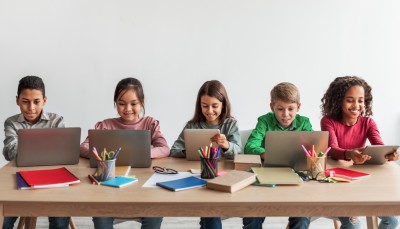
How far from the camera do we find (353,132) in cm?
211

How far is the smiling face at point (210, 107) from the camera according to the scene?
208 centimetres

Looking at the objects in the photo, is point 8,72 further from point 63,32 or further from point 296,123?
point 296,123

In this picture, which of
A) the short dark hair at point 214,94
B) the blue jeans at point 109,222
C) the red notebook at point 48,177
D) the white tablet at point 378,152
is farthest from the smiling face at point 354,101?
the red notebook at point 48,177

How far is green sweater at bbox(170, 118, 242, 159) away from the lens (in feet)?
6.19

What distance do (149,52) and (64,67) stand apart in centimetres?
64

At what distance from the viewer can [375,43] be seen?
3045mm

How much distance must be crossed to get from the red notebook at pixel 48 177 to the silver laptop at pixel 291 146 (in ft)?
2.51

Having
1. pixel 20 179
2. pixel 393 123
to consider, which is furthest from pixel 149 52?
pixel 393 123

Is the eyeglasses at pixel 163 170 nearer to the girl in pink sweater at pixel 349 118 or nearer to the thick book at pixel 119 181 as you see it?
the thick book at pixel 119 181

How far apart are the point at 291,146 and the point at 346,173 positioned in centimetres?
24

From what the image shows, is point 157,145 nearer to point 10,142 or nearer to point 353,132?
point 10,142

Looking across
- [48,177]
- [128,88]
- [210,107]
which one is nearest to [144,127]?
[128,88]

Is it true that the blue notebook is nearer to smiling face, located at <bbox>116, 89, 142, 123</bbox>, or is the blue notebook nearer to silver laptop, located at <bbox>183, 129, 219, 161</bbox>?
silver laptop, located at <bbox>183, 129, 219, 161</bbox>

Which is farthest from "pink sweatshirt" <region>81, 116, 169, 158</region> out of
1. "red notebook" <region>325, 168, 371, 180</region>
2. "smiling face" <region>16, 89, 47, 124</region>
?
"red notebook" <region>325, 168, 371, 180</region>
